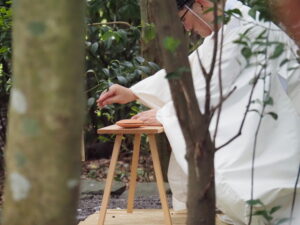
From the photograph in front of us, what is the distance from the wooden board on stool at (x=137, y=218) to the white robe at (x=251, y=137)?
50 centimetres

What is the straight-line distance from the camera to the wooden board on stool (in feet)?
13.2

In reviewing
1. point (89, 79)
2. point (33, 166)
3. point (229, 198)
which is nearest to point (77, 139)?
point (33, 166)

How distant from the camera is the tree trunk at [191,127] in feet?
6.62

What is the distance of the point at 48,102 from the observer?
4.85 ft

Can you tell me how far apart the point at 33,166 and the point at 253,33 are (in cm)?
228

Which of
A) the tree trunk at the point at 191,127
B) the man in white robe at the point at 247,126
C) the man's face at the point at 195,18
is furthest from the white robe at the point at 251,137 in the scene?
the tree trunk at the point at 191,127

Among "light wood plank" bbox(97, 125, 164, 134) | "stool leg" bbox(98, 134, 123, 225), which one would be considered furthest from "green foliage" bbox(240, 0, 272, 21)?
"stool leg" bbox(98, 134, 123, 225)

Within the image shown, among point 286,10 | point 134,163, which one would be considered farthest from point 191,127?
point 134,163

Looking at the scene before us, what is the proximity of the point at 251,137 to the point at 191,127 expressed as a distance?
5.12ft

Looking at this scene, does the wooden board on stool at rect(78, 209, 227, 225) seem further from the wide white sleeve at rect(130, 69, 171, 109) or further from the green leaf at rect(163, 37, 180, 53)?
the green leaf at rect(163, 37, 180, 53)

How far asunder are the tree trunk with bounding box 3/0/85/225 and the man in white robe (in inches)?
76.1

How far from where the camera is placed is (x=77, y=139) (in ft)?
4.92

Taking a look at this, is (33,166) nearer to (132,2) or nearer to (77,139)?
(77,139)

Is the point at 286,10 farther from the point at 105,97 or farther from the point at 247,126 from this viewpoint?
the point at 105,97
